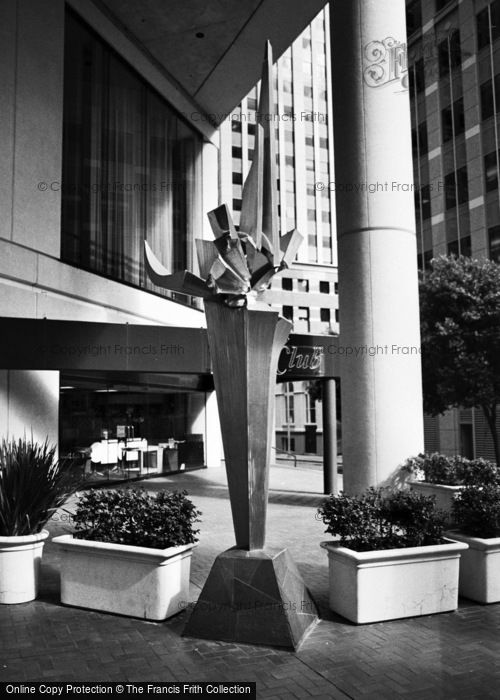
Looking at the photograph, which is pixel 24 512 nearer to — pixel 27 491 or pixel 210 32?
pixel 27 491

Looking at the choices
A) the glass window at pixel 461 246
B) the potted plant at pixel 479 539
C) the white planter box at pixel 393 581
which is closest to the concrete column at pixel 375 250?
the potted plant at pixel 479 539

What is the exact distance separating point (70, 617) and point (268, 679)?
8.93 feet

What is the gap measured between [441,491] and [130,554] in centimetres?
795

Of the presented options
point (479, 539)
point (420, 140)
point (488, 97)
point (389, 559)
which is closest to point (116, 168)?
point (479, 539)

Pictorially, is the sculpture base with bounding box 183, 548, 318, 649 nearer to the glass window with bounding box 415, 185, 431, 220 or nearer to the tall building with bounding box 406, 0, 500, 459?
the tall building with bounding box 406, 0, 500, 459

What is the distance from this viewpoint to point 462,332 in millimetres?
26188

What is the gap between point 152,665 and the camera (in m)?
6.05

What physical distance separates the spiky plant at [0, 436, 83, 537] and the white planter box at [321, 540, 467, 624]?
143 inches

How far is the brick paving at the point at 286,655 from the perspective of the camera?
5688mm

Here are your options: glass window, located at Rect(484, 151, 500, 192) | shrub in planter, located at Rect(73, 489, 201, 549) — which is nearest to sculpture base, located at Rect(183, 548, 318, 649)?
shrub in planter, located at Rect(73, 489, 201, 549)

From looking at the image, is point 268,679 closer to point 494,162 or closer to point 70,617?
point 70,617

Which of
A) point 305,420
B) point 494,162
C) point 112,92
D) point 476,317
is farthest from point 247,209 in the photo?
point 305,420

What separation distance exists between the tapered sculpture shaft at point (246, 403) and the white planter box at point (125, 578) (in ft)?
2.76

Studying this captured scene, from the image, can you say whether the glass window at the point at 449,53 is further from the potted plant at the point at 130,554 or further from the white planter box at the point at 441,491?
the potted plant at the point at 130,554
